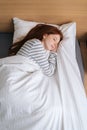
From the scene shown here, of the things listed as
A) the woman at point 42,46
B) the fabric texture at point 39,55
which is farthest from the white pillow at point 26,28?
the fabric texture at point 39,55

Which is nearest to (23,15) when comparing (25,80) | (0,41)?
(0,41)

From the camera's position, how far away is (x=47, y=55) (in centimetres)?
139

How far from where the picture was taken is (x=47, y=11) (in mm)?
1646

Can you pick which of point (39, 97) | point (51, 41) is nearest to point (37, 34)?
point (51, 41)

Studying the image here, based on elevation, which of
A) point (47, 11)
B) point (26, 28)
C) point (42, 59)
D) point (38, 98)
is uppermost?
point (47, 11)

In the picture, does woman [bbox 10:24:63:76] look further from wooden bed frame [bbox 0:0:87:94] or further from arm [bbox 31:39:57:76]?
wooden bed frame [bbox 0:0:87:94]

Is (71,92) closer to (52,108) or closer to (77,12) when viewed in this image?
(52,108)

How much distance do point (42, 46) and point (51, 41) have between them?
0.12 metres

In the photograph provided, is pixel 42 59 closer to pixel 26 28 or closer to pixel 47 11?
pixel 26 28

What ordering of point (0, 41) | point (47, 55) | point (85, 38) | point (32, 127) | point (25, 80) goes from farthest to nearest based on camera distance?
point (85, 38) < point (0, 41) < point (47, 55) < point (25, 80) < point (32, 127)

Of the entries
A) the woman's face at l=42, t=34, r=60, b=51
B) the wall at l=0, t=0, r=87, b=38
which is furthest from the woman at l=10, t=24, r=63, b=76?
the wall at l=0, t=0, r=87, b=38

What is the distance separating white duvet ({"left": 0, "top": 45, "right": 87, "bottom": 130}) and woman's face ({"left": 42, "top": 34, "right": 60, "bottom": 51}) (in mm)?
208

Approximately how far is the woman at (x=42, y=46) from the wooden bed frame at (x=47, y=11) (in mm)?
173

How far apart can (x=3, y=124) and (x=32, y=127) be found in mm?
143
